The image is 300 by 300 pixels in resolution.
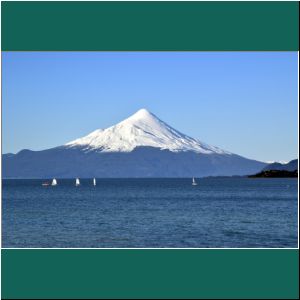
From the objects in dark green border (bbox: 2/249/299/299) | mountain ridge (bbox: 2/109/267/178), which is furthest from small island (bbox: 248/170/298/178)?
dark green border (bbox: 2/249/299/299)

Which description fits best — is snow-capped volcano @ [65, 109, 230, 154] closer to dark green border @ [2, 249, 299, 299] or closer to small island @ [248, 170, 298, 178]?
small island @ [248, 170, 298, 178]

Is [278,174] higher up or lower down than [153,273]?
higher up

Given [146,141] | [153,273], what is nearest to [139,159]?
[146,141]

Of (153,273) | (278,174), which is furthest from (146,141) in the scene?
(153,273)

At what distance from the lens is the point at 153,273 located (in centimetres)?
604

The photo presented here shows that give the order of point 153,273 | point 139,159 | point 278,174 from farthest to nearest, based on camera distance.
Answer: point 139,159
point 278,174
point 153,273

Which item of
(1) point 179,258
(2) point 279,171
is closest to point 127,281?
(1) point 179,258

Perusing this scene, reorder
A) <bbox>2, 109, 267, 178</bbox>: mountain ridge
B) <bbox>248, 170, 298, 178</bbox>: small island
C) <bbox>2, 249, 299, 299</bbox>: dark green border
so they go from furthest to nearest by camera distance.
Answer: <bbox>2, 109, 267, 178</bbox>: mountain ridge → <bbox>248, 170, 298, 178</bbox>: small island → <bbox>2, 249, 299, 299</bbox>: dark green border

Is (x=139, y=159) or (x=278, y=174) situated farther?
(x=139, y=159)

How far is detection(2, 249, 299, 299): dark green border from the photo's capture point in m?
5.95

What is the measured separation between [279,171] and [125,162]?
6619cm

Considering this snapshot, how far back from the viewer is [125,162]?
17938cm

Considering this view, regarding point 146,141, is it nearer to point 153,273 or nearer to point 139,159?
point 139,159

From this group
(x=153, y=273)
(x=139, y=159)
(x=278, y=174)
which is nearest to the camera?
(x=153, y=273)
